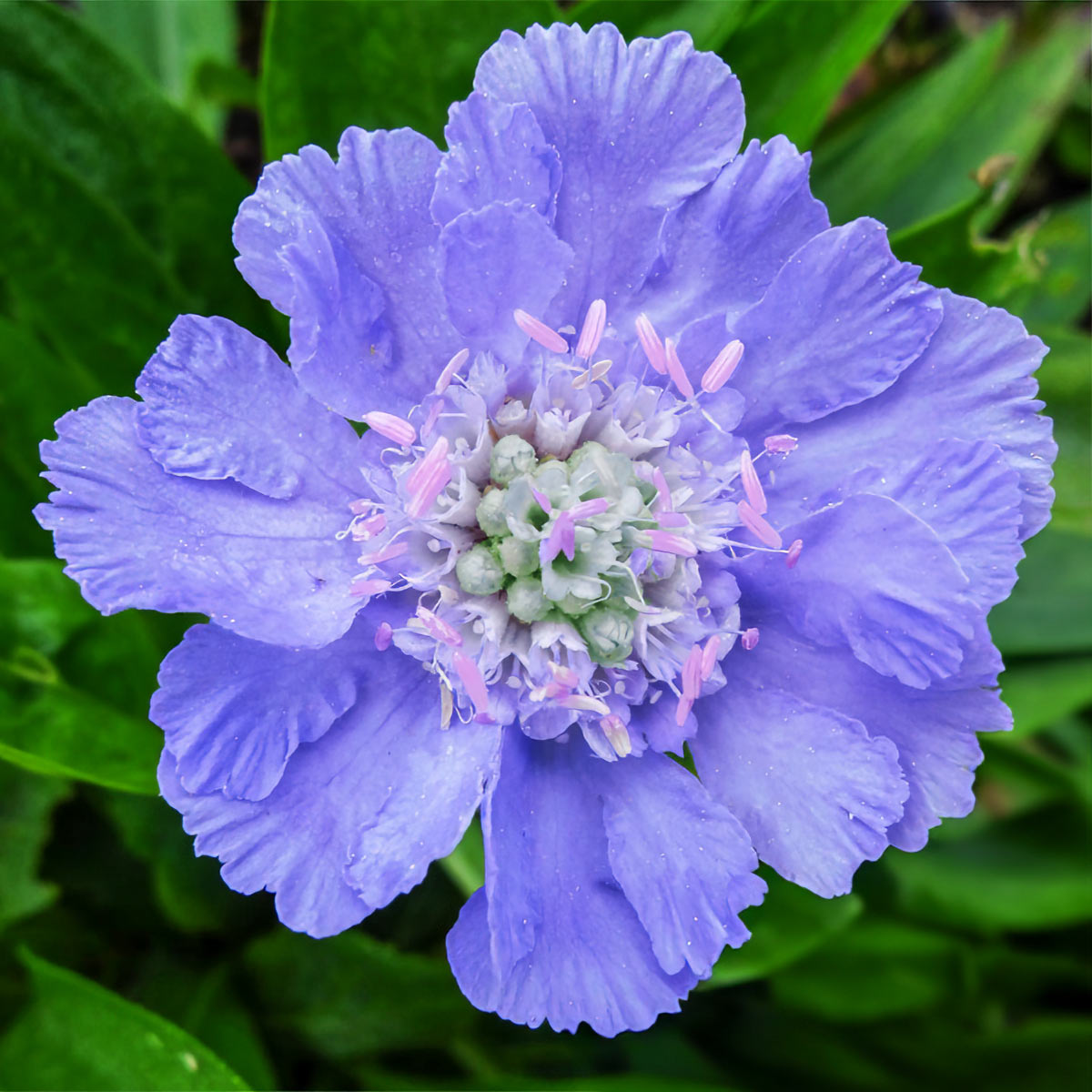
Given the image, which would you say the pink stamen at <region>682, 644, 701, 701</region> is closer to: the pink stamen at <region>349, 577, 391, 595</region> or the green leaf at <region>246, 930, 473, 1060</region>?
the pink stamen at <region>349, 577, 391, 595</region>

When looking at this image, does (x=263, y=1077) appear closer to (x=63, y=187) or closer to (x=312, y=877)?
(x=312, y=877)

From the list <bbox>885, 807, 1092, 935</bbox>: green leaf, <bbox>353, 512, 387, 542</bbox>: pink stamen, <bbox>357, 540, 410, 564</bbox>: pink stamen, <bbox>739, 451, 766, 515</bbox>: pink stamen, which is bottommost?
<bbox>885, 807, 1092, 935</bbox>: green leaf

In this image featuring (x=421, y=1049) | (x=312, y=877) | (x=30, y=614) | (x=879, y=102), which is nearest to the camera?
(x=312, y=877)

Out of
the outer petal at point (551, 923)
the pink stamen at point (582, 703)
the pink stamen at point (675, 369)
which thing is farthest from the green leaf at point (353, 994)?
the pink stamen at point (675, 369)

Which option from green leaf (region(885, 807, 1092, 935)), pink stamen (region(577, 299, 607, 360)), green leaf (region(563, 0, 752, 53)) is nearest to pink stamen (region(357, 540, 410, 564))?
pink stamen (region(577, 299, 607, 360))

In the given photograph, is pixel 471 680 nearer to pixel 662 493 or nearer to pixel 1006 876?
pixel 662 493

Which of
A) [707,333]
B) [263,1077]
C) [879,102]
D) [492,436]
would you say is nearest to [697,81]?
[707,333]

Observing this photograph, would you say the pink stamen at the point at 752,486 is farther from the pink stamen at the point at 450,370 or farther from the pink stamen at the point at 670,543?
the pink stamen at the point at 450,370
